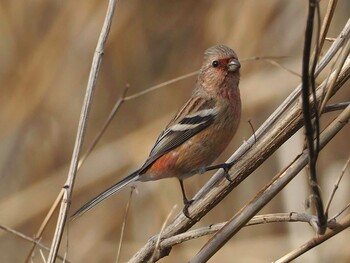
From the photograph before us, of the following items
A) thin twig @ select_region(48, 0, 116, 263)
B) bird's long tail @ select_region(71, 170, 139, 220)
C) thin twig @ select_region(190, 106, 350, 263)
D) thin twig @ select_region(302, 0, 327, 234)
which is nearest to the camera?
thin twig @ select_region(302, 0, 327, 234)

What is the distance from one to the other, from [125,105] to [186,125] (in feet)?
7.61

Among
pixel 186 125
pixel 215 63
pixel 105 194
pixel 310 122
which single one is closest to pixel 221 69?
pixel 215 63

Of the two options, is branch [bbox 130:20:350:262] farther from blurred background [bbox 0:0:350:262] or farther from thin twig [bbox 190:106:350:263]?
blurred background [bbox 0:0:350:262]

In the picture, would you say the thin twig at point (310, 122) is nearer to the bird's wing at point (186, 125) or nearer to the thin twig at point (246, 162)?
the thin twig at point (246, 162)

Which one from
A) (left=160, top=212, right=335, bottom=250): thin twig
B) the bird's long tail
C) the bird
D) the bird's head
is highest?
the bird's head

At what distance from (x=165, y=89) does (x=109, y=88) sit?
0.54 meters

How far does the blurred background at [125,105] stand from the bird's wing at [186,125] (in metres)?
1.37

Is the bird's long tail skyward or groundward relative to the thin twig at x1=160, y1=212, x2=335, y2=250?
skyward

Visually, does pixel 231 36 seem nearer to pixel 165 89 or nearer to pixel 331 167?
pixel 165 89

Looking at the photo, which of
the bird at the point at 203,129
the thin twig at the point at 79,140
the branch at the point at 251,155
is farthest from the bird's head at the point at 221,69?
the thin twig at the point at 79,140

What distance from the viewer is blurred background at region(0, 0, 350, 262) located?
16.4 feet

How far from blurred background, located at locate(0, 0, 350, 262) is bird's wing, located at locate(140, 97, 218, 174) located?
4.48 feet

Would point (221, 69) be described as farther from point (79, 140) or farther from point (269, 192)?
point (269, 192)

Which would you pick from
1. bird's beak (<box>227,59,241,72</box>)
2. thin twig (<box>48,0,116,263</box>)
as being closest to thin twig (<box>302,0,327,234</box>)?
thin twig (<box>48,0,116,263</box>)
